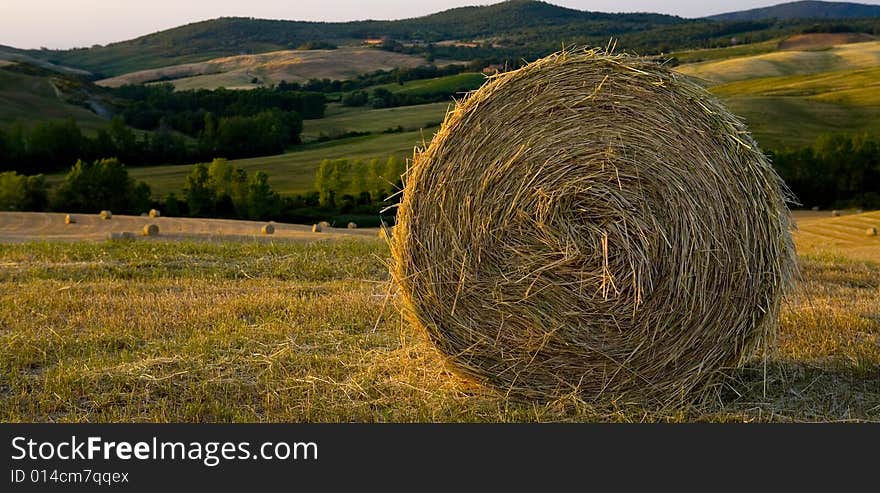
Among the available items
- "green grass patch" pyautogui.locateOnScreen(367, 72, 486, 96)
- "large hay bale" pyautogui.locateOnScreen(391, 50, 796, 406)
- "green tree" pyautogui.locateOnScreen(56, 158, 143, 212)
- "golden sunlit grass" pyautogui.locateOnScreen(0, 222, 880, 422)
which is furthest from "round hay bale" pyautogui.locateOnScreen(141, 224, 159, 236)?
"green grass patch" pyautogui.locateOnScreen(367, 72, 486, 96)

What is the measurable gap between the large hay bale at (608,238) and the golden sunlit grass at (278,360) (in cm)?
30

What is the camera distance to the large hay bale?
5.15 m

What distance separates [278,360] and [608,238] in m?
2.39

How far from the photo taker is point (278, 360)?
5.82 metres

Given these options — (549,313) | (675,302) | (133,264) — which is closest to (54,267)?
(133,264)

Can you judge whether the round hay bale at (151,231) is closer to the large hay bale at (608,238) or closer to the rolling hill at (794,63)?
the large hay bale at (608,238)

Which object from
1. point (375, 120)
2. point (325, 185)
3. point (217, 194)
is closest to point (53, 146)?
point (217, 194)

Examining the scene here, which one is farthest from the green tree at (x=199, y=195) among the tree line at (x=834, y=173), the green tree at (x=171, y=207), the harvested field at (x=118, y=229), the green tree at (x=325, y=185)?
the tree line at (x=834, y=173)

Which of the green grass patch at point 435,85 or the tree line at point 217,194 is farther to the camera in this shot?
the green grass patch at point 435,85

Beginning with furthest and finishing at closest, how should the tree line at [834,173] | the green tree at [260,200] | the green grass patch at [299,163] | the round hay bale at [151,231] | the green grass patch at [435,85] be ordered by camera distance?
the green grass patch at [435,85]
the green grass patch at [299,163]
the tree line at [834,173]
the green tree at [260,200]
the round hay bale at [151,231]

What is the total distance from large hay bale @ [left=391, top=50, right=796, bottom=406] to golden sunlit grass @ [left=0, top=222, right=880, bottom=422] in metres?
0.30

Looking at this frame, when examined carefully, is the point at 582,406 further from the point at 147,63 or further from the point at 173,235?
the point at 147,63

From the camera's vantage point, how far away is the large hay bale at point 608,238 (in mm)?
5148

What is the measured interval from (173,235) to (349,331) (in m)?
9.95
